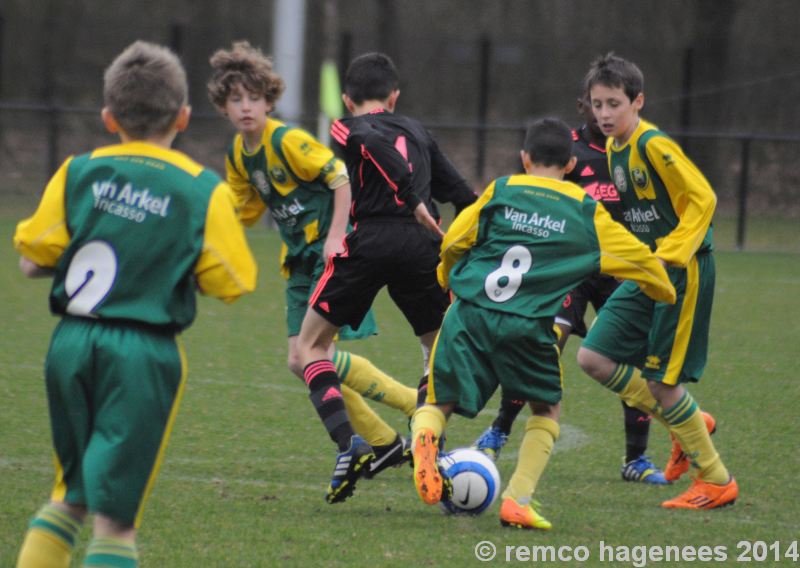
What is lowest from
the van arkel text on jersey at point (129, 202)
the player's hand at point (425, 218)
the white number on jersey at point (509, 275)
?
the white number on jersey at point (509, 275)

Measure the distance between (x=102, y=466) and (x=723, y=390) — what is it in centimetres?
510

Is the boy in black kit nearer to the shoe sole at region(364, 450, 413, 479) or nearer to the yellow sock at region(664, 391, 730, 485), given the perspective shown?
the shoe sole at region(364, 450, 413, 479)

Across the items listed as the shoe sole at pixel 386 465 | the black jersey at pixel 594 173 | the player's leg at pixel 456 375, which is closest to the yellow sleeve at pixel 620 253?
the player's leg at pixel 456 375

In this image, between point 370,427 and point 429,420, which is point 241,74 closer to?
point 370,427

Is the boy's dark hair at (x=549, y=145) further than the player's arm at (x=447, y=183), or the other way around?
the player's arm at (x=447, y=183)

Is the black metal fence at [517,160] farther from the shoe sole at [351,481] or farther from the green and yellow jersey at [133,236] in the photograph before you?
the green and yellow jersey at [133,236]

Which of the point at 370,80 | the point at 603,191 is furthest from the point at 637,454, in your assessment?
the point at 370,80

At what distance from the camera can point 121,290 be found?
10.5 feet

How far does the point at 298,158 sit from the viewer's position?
5.32 meters

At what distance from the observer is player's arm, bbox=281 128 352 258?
5289 mm

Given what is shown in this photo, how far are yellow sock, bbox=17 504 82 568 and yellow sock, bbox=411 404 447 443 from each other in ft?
4.92

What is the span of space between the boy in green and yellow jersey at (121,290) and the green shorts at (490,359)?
139cm

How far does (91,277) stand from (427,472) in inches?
61.9

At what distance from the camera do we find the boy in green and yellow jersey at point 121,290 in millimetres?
3172
